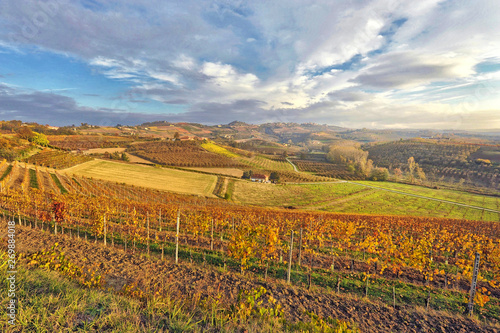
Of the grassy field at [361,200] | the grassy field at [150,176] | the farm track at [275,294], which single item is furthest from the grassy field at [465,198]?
the farm track at [275,294]

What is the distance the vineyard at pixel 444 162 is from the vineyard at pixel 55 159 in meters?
154

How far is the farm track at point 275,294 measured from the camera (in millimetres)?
6996

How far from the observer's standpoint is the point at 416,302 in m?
9.76

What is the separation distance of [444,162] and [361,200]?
95.2m

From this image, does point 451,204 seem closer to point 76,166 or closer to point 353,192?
point 353,192

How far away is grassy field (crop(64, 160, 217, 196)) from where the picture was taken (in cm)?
5553

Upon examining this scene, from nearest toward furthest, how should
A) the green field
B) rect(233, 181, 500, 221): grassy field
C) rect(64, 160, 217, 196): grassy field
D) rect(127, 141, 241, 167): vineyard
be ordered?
rect(233, 181, 500, 221): grassy field < rect(64, 160, 217, 196): grassy field < rect(127, 141, 241, 167): vineyard < the green field

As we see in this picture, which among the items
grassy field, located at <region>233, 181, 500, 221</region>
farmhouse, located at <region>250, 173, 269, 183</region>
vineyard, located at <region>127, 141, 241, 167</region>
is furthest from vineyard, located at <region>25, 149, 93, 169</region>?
farmhouse, located at <region>250, 173, 269, 183</region>

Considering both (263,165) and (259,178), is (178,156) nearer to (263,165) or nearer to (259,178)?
(259,178)

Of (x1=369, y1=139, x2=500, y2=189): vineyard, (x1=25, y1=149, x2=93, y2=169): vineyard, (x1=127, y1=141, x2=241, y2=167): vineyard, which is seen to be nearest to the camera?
(x1=25, y1=149, x2=93, y2=169): vineyard

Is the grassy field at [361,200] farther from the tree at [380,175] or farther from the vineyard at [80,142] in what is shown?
the vineyard at [80,142]

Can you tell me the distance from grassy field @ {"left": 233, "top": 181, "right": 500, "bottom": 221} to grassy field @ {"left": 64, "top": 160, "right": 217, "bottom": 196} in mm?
11282

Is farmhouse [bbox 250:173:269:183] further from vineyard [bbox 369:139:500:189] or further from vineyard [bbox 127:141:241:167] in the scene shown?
vineyard [bbox 369:139:500:189]

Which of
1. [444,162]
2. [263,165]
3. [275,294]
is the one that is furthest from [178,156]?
[444,162]
